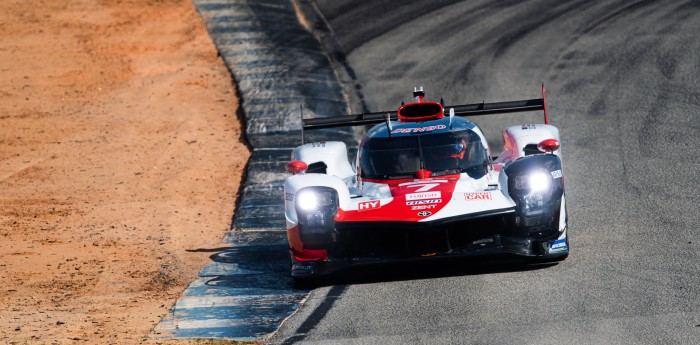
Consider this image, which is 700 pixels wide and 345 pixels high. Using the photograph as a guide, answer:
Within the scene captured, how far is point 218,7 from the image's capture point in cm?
2669

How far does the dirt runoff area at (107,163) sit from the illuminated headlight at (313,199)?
1.63 m

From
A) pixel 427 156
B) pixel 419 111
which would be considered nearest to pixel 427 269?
pixel 427 156

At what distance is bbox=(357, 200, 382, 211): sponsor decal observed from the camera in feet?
38.2

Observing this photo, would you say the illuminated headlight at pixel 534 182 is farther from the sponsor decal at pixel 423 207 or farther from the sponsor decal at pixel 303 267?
the sponsor decal at pixel 303 267

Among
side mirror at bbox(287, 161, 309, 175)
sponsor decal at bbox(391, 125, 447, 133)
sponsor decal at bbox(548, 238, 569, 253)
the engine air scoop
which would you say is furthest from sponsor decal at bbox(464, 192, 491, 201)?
the engine air scoop

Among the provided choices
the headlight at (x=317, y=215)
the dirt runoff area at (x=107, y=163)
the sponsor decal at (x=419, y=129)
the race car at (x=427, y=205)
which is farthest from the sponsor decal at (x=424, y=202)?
the dirt runoff area at (x=107, y=163)

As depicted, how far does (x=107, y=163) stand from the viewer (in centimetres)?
1872

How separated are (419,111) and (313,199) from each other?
8.62 feet

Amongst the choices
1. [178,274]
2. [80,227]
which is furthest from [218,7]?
[178,274]

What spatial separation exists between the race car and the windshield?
0.01m

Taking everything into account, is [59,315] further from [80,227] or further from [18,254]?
[80,227]

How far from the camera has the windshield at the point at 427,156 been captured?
12.7 meters

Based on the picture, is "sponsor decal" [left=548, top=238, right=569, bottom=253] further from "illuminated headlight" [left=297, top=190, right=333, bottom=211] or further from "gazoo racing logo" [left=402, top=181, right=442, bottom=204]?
"illuminated headlight" [left=297, top=190, right=333, bottom=211]

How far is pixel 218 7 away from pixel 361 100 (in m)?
7.28
